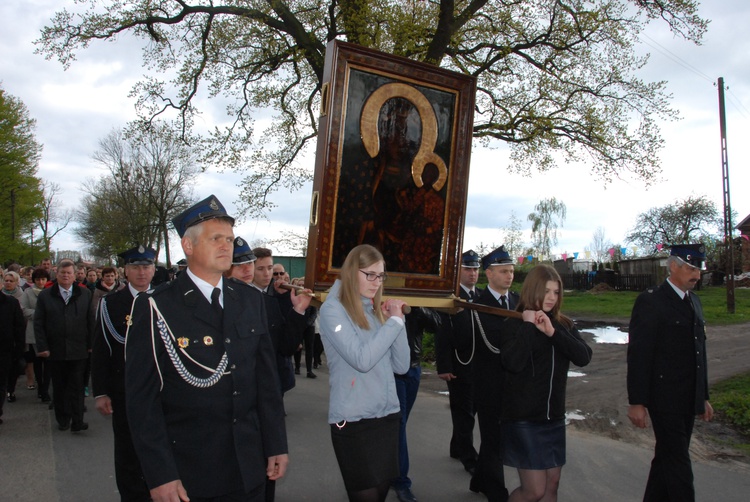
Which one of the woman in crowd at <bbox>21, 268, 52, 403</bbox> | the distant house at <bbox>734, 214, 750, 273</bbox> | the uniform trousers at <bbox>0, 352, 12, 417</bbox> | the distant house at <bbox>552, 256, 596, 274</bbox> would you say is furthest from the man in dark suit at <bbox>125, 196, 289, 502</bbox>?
the distant house at <bbox>734, 214, 750, 273</bbox>

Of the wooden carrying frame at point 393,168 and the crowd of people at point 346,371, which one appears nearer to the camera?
the crowd of people at point 346,371

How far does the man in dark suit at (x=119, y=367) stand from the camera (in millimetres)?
4391

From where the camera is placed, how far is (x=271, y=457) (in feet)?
9.77

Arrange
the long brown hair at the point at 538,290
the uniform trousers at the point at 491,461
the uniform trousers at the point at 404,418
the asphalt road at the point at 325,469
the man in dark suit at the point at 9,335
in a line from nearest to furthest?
the long brown hair at the point at 538,290 < the uniform trousers at the point at 491,461 < the uniform trousers at the point at 404,418 < the asphalt road at the point at 325,469 < the man in dark suit at the point at 9,335

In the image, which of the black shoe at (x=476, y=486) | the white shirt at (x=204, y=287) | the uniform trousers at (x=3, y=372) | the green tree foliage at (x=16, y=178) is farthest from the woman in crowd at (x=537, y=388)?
the green tree foliage at (x=16, y=178)

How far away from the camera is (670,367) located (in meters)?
4.67

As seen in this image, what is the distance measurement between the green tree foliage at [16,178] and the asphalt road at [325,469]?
3239cm

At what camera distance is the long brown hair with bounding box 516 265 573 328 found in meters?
4.13

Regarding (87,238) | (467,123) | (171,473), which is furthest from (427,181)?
(87,238)

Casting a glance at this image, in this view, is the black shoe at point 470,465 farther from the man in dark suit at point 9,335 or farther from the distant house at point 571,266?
the distant house at point 571,266

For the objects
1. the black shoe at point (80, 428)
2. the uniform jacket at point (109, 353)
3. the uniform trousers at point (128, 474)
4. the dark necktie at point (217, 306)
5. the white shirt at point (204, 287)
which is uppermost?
the white shirt at point (204, 287)

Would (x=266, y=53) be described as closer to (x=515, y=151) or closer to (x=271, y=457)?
(x=515, y=151)

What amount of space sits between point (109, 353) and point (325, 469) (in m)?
2.56

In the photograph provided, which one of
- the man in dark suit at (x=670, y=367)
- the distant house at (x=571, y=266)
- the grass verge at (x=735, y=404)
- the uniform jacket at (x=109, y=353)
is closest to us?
the man in dark suit at (x=670, y=367)
